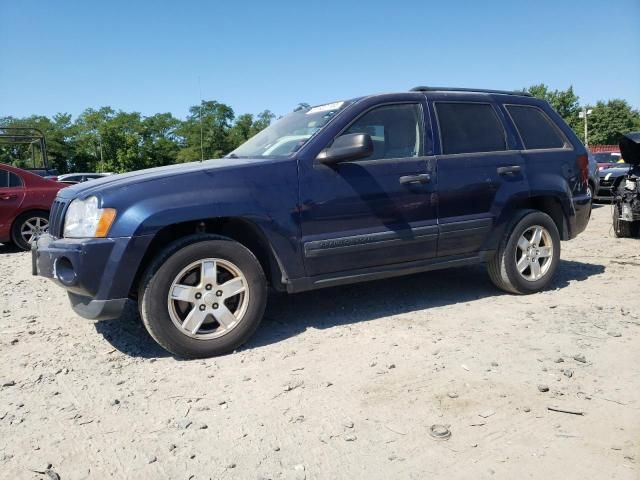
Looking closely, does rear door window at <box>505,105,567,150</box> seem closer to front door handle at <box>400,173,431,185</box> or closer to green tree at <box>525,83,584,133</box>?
front door handle at <box>400,173,431,185</box>

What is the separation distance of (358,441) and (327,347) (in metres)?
1.24

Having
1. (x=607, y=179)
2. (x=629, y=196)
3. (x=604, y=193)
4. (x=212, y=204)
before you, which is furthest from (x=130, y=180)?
(x=604, y=193)

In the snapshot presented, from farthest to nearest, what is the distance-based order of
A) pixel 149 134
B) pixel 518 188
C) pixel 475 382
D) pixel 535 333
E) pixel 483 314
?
1. pixel 149 134
2. pixel 518 188
3. pixel 483 314
4. pixel 535 333
5. pixel 475 382

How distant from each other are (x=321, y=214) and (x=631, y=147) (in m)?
6.26

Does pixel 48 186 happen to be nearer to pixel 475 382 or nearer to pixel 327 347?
pixel 327 347

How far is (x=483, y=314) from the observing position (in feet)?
14.3

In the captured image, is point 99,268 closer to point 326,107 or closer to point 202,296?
point 202,296

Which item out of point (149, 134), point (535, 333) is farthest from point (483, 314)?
point (149, 134)

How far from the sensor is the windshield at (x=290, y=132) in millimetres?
4086

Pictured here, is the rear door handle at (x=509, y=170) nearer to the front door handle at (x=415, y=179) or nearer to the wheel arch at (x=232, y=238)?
the front door handle at (x=415, y=179)

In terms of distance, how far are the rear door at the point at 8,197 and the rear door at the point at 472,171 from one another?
703cm

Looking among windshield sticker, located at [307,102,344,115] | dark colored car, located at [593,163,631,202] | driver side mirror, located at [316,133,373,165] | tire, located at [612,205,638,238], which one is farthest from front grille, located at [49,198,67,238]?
dark colored car, located at [593,163,631,202]

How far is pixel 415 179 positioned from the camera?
4.20m

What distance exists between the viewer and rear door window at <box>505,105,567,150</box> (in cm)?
496
